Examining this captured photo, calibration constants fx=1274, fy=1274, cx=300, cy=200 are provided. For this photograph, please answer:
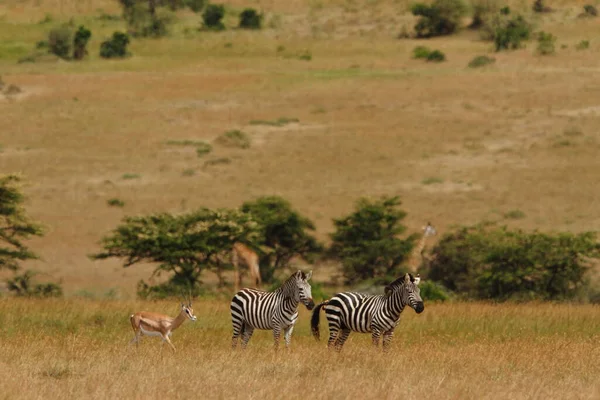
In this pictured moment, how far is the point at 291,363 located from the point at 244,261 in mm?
18195

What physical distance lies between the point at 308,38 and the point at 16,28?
21.9 m

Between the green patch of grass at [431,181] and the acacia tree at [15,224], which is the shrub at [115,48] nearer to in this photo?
the green patch of grass at [431,181]

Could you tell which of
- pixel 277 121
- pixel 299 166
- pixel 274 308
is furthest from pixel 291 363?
pixel 277 121

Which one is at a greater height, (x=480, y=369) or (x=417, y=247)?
(x=480, y=369)

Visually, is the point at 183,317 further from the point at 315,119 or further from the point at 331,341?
the point at 315,119

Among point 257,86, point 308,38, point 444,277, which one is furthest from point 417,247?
point 308,38

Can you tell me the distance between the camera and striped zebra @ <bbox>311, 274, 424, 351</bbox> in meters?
16.6

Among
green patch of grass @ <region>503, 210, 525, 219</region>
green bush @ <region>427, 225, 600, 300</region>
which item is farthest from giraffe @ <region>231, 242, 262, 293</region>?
green patch of grass @ <region>503, 210, 525, 219</region>

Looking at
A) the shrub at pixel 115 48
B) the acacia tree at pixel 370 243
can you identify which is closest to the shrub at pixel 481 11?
the shrub at pixel 115 48

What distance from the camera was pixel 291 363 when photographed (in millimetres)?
15484

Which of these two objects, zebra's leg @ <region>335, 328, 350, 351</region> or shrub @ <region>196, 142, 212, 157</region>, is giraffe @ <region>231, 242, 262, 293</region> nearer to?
zebra's leg @ <region>335, 328, 350, 351</region>

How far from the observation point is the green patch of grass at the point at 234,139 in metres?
57.2

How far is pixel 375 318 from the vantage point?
16.8 m

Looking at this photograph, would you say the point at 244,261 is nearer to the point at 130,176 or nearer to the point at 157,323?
the point at 157,323
